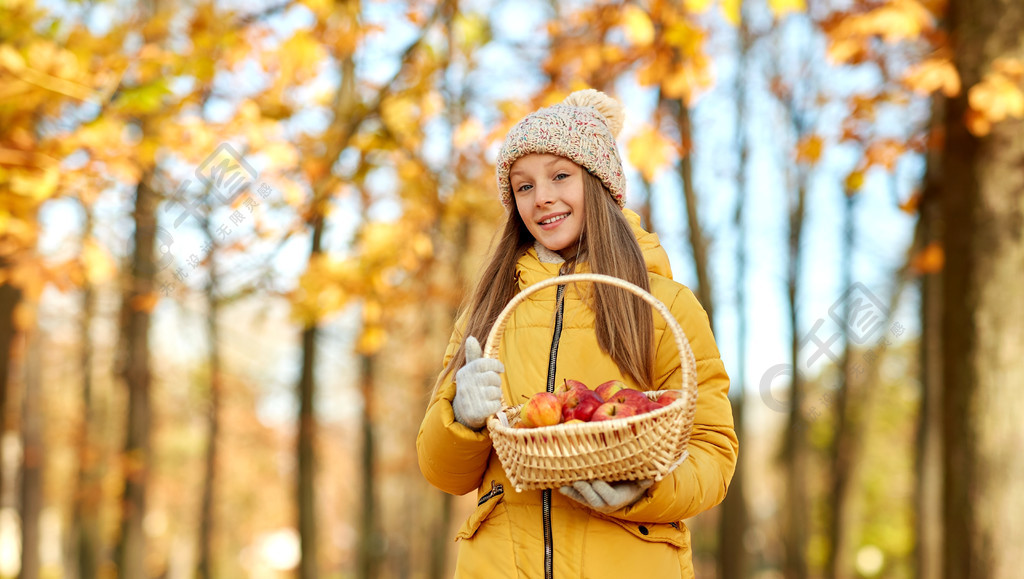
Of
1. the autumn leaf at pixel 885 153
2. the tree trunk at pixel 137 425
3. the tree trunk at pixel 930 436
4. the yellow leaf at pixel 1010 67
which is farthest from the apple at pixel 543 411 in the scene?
the tree trunk at pixel 930 436

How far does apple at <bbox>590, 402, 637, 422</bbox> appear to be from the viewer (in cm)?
189

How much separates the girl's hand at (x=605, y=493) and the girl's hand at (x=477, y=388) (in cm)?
27

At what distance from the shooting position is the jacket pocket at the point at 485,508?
2232 millimetres

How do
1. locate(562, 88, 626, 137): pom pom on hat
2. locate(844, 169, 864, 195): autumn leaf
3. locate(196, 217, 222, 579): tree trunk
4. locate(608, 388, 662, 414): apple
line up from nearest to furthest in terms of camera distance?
locate(608, 388, 662, 414): apple < locate(562, 88, 626, 137): pom pom on hat < locate(844, 169, 864, 195): autumn leaf < locate(196, 217, 222, 579): tree trunk

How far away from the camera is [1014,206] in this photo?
4520 millimetres

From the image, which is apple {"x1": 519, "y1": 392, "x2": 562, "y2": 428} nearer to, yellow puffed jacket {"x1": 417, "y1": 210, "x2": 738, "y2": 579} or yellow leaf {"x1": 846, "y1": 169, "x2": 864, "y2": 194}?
yellow puffed jacket {"x1": 417, "y1": 210, "x2": 738, "y2": 579}

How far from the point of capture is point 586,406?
1.94 meters

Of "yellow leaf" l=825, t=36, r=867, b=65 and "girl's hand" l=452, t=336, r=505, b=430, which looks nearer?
"girl's hand" l=452, t=336, r=505, b=430

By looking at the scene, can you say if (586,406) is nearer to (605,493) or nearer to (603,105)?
(605,493)

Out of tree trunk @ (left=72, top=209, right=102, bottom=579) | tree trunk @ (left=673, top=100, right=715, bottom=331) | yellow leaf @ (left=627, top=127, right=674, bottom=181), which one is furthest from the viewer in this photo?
tree trunk @ (left=72, top=209, right=102, bottom=579)

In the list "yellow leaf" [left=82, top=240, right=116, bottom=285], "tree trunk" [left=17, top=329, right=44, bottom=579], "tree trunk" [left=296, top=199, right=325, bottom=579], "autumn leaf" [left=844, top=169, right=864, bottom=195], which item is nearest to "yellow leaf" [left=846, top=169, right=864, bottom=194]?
"autumn leaf" [left=844, top=169, right=864, bottom=195]

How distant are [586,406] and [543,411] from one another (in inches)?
4.0

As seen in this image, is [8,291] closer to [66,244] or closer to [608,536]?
[66,244]

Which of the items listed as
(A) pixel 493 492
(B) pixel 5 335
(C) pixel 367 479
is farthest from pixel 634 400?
(C) pixel 367 479
